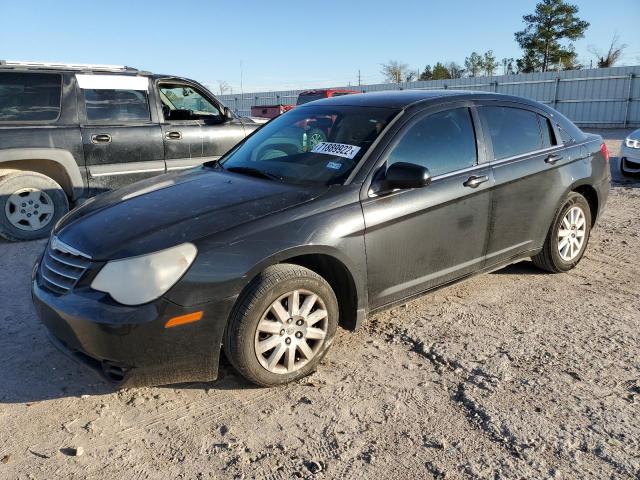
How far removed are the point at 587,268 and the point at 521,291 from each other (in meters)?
1.01

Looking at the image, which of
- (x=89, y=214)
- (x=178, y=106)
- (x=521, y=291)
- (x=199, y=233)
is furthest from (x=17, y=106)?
(x=521, y=291)

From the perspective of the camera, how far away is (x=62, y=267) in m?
2.97

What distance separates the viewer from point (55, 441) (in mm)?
2635

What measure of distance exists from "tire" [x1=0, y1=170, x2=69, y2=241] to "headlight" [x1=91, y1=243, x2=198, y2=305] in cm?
382

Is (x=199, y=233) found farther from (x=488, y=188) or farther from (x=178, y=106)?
(x=178, y=106)

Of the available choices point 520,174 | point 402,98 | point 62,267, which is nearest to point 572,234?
point 520,174

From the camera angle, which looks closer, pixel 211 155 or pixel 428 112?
pixel 428 112

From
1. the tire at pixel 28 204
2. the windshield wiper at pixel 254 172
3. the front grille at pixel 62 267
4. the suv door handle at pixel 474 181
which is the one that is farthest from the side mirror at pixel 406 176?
the tire at pixel 28 204

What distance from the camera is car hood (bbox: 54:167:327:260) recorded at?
9.31ft

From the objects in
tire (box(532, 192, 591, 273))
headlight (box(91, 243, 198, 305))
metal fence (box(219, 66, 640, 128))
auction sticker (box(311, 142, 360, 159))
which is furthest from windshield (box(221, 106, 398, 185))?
metal fence (box(219, 66, 640, 128))

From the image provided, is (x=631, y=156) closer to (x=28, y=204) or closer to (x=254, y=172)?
(x=254, y=172)

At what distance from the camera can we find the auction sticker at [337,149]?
3.52 metres

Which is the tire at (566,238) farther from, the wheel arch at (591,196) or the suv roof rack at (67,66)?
the suv roof rack at (67,66)

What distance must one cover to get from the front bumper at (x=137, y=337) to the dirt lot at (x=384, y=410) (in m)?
0.27
